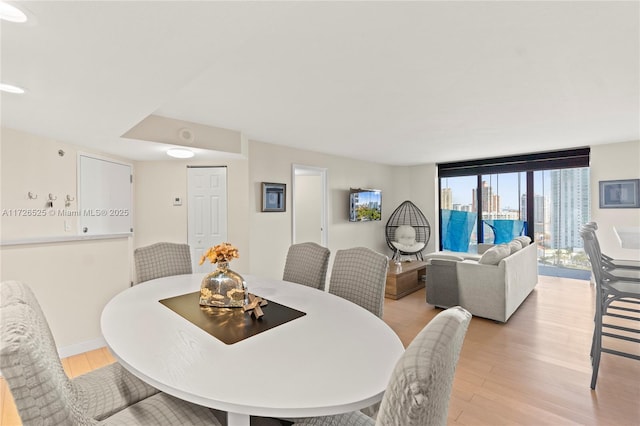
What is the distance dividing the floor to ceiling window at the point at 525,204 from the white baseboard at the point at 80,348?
6.38 meters

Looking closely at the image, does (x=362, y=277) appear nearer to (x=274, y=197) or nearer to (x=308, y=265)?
(x=308, y=265)

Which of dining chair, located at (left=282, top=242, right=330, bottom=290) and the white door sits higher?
the white door

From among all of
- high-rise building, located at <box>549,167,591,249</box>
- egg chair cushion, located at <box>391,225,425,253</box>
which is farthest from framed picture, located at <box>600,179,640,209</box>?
egg chair cushion, located at <box>391,225,425,253</box>

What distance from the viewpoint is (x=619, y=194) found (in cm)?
480

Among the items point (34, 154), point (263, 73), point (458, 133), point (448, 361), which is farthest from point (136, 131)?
point (458, 133)

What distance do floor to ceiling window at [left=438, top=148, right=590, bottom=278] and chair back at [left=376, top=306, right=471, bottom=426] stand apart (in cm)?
624

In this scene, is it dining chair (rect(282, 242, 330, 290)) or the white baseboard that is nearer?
dining chair (rect(282, 242, 330, 290))

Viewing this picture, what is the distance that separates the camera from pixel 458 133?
4035mm

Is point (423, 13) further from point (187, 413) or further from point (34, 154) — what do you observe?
point (34, 154)

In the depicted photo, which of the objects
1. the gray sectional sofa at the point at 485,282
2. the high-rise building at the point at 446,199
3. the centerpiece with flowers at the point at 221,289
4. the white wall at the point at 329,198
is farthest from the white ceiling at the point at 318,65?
the high-rise building at the point at 446,199

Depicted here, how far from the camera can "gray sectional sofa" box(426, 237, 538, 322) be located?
343 cm

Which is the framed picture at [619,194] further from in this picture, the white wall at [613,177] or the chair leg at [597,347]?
the chair leg at [597,347]

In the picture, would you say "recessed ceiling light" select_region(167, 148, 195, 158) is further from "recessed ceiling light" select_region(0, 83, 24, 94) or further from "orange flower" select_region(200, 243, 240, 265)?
"orange flower" select_region(200, 243, 240, 265)

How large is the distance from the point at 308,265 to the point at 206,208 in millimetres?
2355
